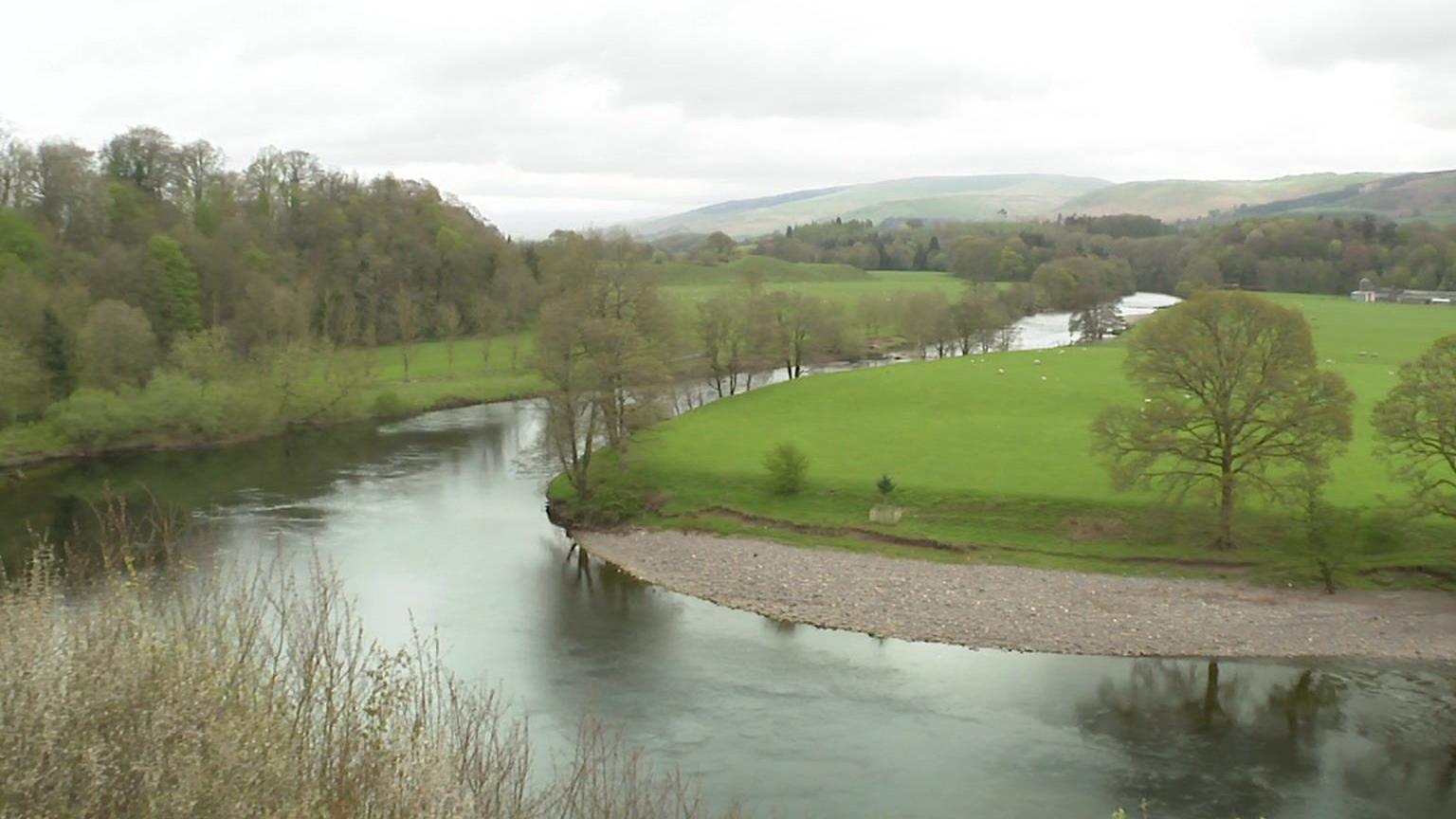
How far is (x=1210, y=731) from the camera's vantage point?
22.7 m

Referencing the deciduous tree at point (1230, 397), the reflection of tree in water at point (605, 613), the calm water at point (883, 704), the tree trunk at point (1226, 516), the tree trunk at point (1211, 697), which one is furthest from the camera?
the tree trunk at point (1226, 516)

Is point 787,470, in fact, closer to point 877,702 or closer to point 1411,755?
point 877,702

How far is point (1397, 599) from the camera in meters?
30.0

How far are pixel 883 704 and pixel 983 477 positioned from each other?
1742cm

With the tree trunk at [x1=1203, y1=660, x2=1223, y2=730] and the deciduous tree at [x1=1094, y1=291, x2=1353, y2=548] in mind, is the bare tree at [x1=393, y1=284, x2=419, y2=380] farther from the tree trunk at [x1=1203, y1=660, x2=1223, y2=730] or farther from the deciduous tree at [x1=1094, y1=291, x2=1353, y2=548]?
the tree trunk at [x1=1203, y1=660, x2=1223, y2=730]

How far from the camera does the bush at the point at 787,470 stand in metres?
39.8

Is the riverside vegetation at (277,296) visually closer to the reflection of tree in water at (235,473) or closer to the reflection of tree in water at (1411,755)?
the reflection of tree in water at (235,473)

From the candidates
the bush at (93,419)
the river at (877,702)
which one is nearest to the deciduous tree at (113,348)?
the bush at (93,419)

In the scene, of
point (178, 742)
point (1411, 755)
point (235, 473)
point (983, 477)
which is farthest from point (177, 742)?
point (235, 473)

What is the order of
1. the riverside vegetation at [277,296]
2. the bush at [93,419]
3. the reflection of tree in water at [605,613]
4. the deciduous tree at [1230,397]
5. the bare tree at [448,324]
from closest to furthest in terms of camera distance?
1. the reflection of tree in water at [605,613]
2. the deciduous tree at [1230,397]
3. the bush at [93,419]
4. the riverside vegetation at [277,296]
5. the bare tree at [448,324]

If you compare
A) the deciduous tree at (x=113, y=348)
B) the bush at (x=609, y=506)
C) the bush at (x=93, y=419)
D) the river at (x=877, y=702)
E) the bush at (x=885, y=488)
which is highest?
the deciduous tree at (x=113, y=348)

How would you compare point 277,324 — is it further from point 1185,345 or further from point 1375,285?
point 1375,285

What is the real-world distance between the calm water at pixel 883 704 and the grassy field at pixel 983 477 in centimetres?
678

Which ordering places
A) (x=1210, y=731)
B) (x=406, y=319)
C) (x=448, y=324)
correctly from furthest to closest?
(x=448, y=324), (x=406, y=319), (x=1210, y=731)
